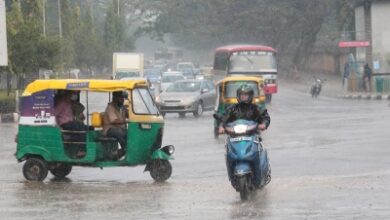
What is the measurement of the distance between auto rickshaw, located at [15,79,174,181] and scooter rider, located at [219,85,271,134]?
95.2 inches

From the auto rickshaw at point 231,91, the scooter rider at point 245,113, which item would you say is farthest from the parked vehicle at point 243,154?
the auto rickshaw at point 231,91

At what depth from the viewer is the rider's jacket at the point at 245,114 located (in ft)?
43.8

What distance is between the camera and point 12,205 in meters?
12.8

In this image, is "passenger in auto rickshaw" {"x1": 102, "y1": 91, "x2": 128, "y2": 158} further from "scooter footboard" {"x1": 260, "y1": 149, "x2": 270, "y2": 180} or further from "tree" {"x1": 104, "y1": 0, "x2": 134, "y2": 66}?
"tree" {"x1": 104, "y1": 0, "x2": 134, "y2": 66}

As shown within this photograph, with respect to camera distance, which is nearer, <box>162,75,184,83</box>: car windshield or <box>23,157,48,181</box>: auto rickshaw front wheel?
<box>23,157,48,181</box>: auto rickshaw front wheel

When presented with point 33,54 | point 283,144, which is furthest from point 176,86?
point 283,144

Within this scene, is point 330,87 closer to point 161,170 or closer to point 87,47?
point 87,47

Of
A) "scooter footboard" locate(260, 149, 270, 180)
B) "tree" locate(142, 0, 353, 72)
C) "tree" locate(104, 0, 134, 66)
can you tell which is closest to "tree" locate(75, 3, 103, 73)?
"tree" locate(104, 0, 134, 66)

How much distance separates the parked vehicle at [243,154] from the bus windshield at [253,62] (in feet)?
128

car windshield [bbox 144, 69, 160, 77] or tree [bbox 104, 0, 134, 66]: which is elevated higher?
tree [bbox 104, 0, 134, 66]

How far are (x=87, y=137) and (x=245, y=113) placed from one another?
3367 mm

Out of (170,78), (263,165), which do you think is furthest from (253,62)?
(263,165)

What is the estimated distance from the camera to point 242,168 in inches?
506

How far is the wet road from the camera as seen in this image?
38.7 ft
